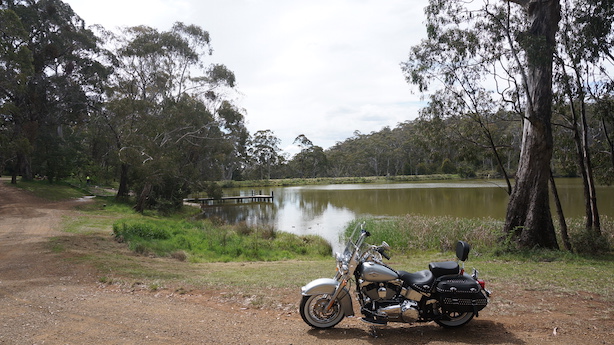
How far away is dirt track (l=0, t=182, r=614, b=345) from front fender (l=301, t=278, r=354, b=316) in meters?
0.25

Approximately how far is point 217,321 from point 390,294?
6.36 feet

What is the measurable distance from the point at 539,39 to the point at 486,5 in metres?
2.66

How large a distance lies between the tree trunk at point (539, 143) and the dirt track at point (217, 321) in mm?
4934

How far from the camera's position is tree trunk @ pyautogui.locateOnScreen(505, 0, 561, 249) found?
9.48 meters

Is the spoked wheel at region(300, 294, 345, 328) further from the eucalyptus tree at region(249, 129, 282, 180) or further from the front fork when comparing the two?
the eucalyptus tree at region(249, 129, 282, 180)

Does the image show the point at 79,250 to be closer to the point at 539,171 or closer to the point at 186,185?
the point at 539,171

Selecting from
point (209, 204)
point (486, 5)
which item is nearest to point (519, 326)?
point (486, 5)

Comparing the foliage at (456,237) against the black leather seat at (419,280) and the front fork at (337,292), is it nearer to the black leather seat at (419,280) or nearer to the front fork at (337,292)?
the black leather seat at (419,280)

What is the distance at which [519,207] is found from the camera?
991 cm

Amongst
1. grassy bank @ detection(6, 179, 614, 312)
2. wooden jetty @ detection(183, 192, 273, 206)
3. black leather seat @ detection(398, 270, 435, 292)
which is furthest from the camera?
wooden jetty @ detection(183, 192, 273, 206)

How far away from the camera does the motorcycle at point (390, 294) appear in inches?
149

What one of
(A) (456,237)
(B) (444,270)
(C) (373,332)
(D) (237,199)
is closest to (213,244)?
(A) (456,237)

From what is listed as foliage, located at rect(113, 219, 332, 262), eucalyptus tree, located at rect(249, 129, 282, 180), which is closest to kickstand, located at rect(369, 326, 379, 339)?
foliage, located at rect(113, 219, 332, 262)

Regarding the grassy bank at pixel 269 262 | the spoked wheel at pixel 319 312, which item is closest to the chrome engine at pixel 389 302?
the spoked wheel at pixel 319 312
